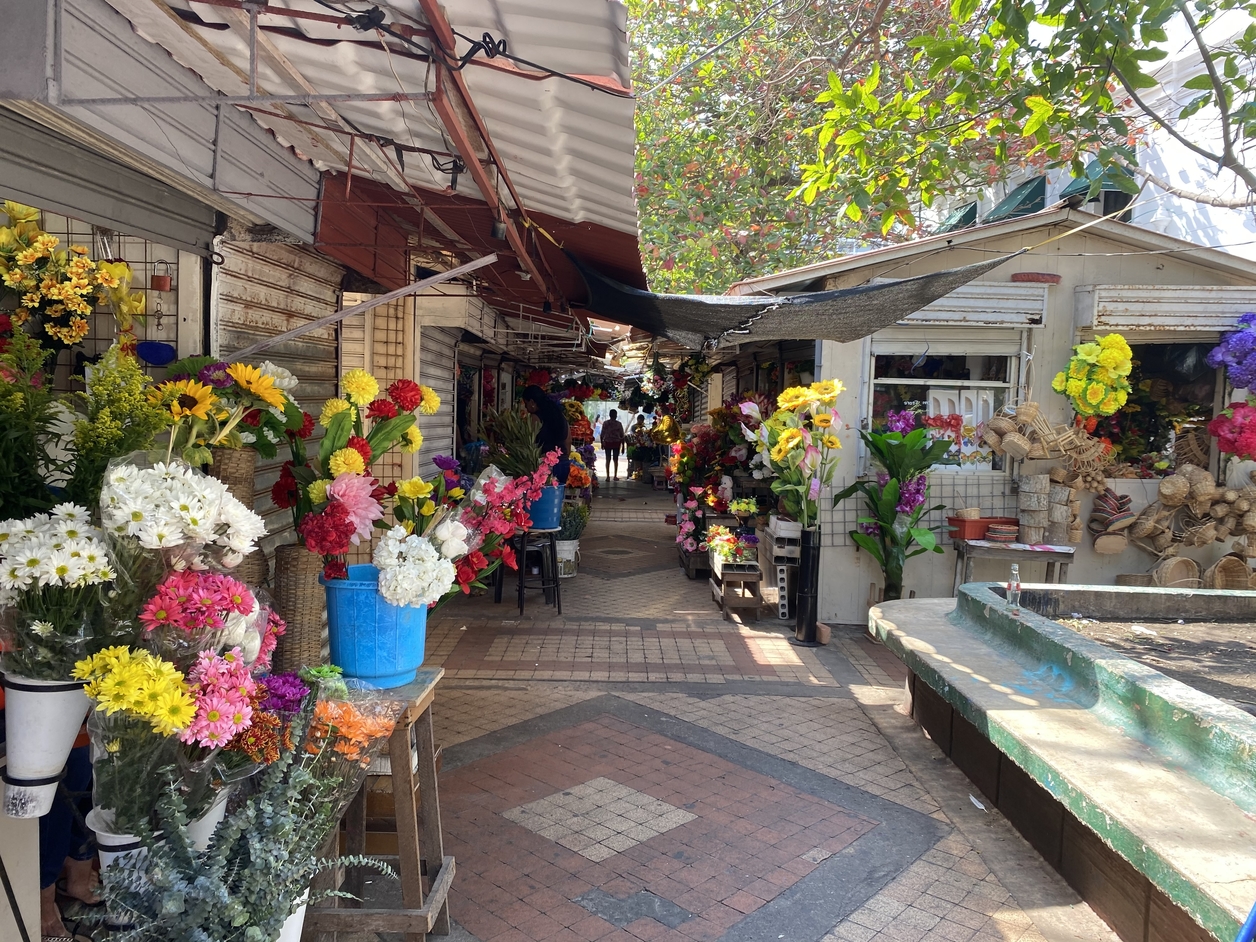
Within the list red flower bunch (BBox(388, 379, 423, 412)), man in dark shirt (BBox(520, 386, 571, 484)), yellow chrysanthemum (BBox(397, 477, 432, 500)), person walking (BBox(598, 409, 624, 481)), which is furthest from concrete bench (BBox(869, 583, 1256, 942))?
person walking (BBox(598, 409, 624, 481))

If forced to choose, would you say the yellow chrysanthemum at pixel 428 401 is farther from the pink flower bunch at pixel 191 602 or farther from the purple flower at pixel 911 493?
the purple flower at pixel 911 493

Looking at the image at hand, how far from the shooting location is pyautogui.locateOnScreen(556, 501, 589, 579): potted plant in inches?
384

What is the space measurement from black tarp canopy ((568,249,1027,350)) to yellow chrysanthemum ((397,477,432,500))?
2947 mm

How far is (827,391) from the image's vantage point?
25.5ft

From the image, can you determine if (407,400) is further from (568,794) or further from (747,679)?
(747,679)

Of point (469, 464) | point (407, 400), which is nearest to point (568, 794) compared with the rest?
point (407, 400)

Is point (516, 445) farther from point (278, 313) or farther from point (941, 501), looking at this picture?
point (941, 501)

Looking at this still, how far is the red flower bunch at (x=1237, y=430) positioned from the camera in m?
7.64

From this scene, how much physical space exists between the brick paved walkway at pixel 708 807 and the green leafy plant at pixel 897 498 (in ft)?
3.16

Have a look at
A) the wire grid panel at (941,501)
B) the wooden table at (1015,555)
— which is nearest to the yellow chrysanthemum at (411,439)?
the wire grid panel at (941,501)

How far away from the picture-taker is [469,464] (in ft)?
32.3

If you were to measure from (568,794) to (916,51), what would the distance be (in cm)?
1176

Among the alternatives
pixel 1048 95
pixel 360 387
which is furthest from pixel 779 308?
pixel 360 387

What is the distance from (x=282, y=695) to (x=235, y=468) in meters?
0.76
